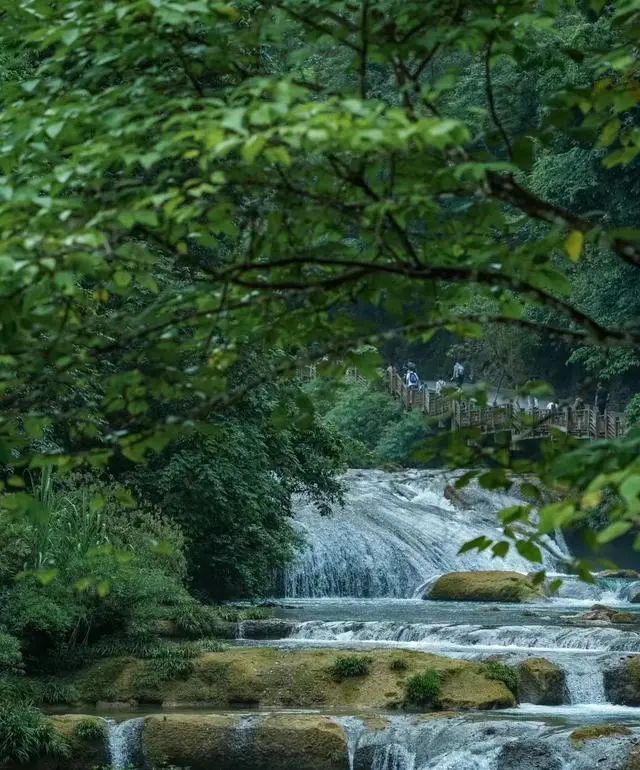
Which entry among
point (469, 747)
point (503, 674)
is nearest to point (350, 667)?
point (503, 674)

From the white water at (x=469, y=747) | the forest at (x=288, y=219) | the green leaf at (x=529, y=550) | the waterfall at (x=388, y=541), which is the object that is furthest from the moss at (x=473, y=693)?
the waterfall at (x=388, y=541)

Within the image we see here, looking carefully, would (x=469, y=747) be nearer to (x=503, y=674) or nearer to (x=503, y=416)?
(x=503, y=674)

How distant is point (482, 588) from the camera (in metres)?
22.6

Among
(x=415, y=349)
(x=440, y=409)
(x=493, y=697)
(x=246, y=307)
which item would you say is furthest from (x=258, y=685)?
(x=415, y=349)

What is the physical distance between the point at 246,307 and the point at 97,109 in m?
0.83

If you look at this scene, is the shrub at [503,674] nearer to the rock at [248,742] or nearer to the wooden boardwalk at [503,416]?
the rock at [248,742]

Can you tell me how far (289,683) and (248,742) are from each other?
72.2 inches

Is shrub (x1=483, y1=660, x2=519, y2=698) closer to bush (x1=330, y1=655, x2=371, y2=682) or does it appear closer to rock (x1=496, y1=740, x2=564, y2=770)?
bush (x1=330, y1=655, x2=371, y2=682)

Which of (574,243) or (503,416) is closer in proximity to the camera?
(574,243)

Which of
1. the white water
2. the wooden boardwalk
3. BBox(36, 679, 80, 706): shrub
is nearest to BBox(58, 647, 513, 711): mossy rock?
BBox(36, 679, 80, 706): shrub

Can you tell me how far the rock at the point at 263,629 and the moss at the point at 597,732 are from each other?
670 cm

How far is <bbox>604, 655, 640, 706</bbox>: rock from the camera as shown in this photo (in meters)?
14.2

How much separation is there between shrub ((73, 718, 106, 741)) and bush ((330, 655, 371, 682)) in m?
2.70

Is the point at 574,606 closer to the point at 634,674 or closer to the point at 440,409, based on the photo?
the point at 634,674
